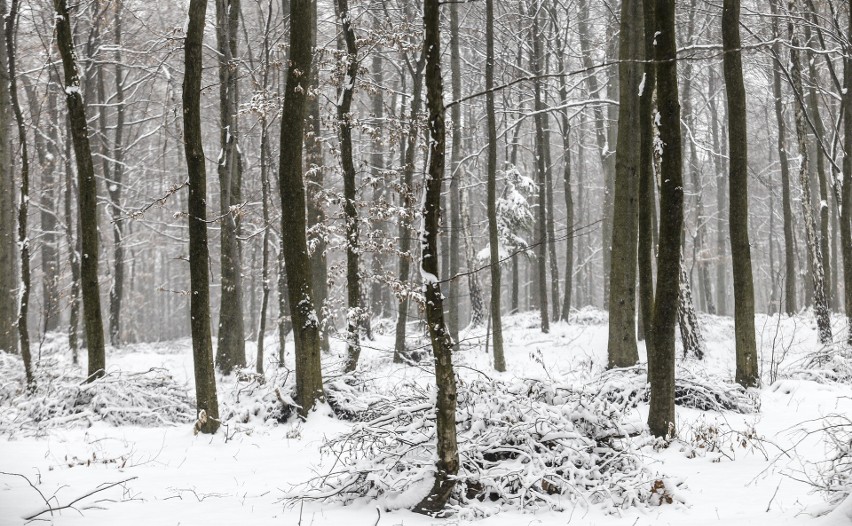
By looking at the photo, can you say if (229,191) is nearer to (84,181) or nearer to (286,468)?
(84,181)

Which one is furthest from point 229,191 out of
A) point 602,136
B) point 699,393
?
point 602,136

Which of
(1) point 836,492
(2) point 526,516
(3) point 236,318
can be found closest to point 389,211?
(3) point 236,318

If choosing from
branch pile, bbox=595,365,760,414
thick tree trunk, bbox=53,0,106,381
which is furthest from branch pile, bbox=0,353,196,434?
branch pile, bbox=595,365,760,414

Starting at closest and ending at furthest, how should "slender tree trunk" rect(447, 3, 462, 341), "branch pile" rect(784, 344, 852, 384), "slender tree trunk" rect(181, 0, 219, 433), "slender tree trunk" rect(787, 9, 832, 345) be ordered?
1. "slender tree trunk" rect(181, 0, 219, 433)
2. "branch pile" rect(784, 344, 852, 384)
3. "slender tree trunk" rect(787, 9, 832, 345)
4. "slender tree trunk" rect(447, 3, 462, 341)

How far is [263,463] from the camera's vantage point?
22.9ft

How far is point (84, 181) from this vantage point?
8750 mm

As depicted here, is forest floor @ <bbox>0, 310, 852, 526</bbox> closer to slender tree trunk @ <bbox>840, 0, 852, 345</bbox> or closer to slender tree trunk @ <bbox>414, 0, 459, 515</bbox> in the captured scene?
slender tree trunk @ <bbox>414, 0, 459, 515</bbox>

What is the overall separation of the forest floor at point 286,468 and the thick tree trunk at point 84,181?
116 cm

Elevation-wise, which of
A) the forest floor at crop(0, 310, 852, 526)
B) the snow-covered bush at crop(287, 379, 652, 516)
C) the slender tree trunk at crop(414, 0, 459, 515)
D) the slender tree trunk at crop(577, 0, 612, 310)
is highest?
the slender tree trunk at crop(577, 0, 612, 310)

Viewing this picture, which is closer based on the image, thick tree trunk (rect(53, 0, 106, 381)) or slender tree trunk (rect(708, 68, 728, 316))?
thick tree trunk (rect(53, 0, 106, 381))

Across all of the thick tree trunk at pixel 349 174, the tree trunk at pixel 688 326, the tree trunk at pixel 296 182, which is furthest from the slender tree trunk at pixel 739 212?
the tree trunk at pixel 296 182

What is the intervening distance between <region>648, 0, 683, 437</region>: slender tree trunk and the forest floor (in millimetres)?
465

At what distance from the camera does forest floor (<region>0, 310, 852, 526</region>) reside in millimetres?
4566

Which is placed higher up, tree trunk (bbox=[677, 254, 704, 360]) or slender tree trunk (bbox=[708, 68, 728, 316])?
slender tree trunk (bbox=[708, 68, 728, 316])
